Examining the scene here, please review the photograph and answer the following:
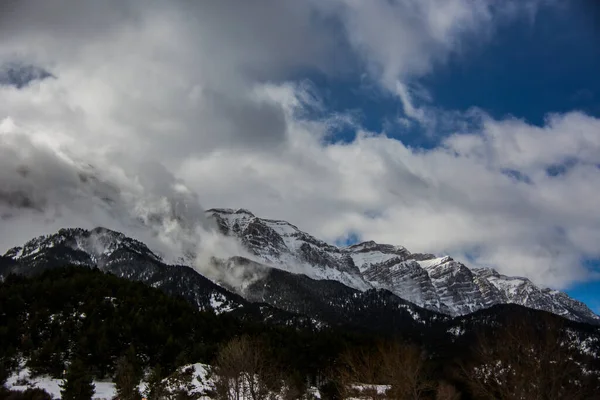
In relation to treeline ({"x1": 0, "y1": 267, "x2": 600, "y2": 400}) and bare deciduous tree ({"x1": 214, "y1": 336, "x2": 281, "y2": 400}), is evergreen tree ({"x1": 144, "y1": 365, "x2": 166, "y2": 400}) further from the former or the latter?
bare deciduous tree ({"x1": 214, "y1": 336, "x2": 281, "y2": 400})

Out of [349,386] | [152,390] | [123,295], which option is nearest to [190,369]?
[152,390]

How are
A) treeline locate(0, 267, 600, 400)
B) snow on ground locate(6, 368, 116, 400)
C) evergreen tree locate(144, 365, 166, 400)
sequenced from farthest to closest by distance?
snow on ground locate(6, 368, 116, 400)
evergreen tree locate(144, 365, 166, 400)
treeline locate(0, 267, 600, 400)

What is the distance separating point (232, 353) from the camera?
159ft

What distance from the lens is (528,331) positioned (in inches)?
1519

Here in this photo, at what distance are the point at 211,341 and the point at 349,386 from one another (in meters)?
49.2

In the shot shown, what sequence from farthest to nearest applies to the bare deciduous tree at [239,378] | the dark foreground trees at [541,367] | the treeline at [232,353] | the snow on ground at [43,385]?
the snow on ground at [43,385], the bare deciduous tree at [239,378], the treeline at [232,353], the dark foreground trees at [541,367]

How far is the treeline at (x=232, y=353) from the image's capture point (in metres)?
35.7

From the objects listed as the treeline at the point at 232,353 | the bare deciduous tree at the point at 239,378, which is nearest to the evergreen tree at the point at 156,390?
the treeline at the point at 232,353

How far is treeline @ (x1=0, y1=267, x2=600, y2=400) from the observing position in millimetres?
35688

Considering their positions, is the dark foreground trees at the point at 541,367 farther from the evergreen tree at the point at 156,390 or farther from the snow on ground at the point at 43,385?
the snow on ground at the point at 43,385

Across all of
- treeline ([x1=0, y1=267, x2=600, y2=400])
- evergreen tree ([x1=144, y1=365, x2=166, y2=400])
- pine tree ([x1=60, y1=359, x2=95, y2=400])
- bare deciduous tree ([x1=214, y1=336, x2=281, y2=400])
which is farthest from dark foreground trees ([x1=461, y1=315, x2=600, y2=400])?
pine tree ([x1=60, y1=359, x2=95, y2=400])

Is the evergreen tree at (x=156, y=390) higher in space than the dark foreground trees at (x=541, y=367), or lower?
lower

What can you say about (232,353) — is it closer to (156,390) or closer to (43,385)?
(156,390)

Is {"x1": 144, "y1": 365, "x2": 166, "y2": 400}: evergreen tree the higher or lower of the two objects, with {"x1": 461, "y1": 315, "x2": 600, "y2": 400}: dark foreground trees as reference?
lower
